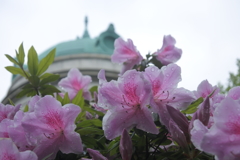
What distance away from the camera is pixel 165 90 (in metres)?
1.12

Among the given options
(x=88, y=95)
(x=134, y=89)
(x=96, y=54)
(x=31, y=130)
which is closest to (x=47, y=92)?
(x=88, y=95)

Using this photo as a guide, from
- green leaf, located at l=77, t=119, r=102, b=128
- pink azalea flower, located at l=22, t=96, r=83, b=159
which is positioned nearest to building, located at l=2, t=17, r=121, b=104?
green leaf, located at l=77, t=119, r=102, b=128

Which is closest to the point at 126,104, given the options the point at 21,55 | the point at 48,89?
the point at 48,89

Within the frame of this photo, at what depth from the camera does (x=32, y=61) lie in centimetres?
188

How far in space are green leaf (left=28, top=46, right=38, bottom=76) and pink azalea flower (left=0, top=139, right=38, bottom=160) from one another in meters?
0.97

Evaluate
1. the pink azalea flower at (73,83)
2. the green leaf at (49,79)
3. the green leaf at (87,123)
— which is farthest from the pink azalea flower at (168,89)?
the pink azalea flower at (73,83)

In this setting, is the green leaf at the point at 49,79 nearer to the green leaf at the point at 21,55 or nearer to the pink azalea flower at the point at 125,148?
the green leaf at the point at 21,55

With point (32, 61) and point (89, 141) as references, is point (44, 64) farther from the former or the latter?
point (89, 141)

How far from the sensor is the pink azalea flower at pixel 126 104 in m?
1.04

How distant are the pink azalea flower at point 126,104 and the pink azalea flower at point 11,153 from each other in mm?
294

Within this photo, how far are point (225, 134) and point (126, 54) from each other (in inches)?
52.4

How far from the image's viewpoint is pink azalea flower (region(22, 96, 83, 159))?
1.08 m

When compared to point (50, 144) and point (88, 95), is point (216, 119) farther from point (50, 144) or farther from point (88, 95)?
point (88, 95)

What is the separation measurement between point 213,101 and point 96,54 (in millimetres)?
14223
